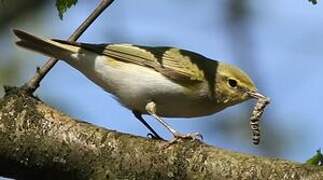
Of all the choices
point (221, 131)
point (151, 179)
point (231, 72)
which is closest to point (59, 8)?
point (151, 179)

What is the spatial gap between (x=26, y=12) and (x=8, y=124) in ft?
16.8

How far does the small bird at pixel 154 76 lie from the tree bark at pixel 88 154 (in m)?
0.99

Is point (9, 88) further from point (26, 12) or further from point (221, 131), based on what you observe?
point (26, 12)

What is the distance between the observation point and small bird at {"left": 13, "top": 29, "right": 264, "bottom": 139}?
152 inches

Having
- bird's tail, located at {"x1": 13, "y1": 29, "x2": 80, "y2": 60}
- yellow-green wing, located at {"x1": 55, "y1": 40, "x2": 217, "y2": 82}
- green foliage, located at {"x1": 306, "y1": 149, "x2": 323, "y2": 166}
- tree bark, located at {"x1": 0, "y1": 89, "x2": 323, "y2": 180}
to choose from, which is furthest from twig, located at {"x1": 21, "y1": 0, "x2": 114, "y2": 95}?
green foliage, located at {"x1": 306, "y1": 149, "x2": 323, "y2": 166}

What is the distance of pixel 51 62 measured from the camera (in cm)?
305

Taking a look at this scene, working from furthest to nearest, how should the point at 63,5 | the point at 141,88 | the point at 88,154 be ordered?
1. the point at 141,88
2. the point at 63,5
3. the point at 88,154

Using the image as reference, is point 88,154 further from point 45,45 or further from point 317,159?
point 45,45

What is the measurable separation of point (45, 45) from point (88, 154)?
54.4 inches

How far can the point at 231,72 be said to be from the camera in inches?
170

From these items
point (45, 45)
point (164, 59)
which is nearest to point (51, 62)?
point (45, 45)

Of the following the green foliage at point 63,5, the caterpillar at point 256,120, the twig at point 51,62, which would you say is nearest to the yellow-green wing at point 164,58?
the caterpillar at point 256,120

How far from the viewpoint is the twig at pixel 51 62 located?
114 inches

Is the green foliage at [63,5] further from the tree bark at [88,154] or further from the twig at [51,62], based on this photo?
the tree bark at [88,154]
